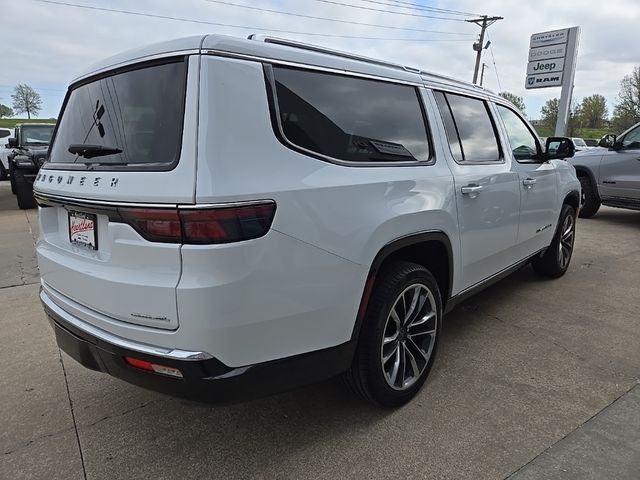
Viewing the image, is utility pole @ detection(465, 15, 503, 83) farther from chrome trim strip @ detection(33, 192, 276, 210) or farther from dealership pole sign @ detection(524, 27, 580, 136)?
chrome trim strip @ detection(33, 192, 276, 210)

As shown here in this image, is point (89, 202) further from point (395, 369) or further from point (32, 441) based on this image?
point (395, 369)

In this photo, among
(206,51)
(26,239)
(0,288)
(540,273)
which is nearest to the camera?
(206,51)

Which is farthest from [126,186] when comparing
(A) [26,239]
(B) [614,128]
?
(B) [614,128]

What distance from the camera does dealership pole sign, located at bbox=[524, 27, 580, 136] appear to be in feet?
60.3

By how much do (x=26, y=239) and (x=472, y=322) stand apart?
21.4 ft

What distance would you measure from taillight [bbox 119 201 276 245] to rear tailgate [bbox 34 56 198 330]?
31 mm

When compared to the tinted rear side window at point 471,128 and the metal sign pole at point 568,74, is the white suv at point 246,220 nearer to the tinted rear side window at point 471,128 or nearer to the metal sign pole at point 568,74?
the tinted rear side window at point 471,128

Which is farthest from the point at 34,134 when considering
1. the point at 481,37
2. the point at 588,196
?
the point at 481,37

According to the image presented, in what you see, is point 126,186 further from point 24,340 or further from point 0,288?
point 0,288

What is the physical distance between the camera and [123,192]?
6.08ft

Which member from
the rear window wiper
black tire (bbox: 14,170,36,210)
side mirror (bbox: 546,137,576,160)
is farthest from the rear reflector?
black tire (bbox: 14,170,36,210)

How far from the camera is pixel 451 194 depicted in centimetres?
287

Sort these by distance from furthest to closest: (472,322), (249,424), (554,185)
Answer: (554,185) < (472,322) < (249,424)

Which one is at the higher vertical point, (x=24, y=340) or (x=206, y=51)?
(x=206, y=51)
